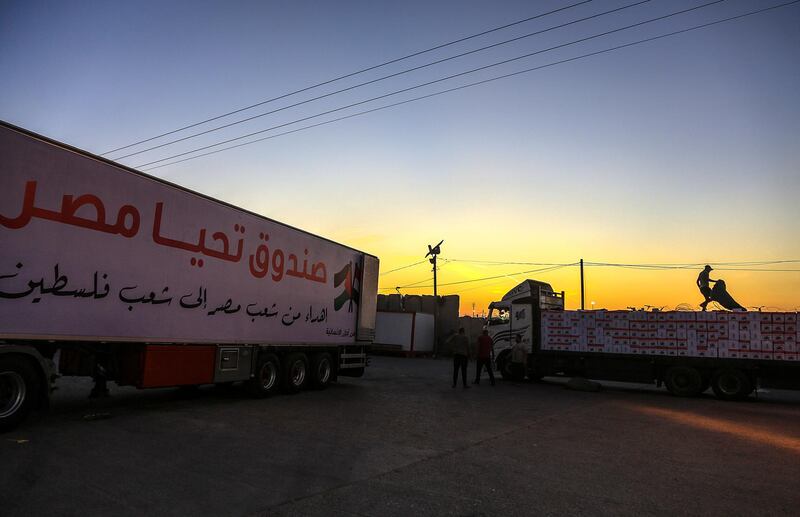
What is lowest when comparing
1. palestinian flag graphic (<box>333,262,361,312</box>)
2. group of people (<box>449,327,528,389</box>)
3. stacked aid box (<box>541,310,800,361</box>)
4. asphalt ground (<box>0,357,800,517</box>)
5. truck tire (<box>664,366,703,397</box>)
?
asphalt ground (<box>0,357,800,517</box>)

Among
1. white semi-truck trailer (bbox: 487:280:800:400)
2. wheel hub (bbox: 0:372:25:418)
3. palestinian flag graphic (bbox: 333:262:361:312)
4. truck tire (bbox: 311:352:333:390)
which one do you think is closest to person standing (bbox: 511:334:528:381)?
white semi-truck trailer (bbox: 487:280:800:400)

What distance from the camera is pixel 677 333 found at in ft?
56.7

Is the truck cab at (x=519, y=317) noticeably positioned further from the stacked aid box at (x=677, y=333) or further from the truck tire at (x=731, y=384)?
the truck tire at (x=731, y=384)

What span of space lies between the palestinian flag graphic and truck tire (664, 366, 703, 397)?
10.6m

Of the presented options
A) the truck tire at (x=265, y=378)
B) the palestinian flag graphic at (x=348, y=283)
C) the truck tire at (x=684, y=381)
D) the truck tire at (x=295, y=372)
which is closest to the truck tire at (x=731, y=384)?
the truck tire at (x=684, y=381)

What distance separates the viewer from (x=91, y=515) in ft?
14.3

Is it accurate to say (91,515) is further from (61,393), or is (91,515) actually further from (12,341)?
(61,393)

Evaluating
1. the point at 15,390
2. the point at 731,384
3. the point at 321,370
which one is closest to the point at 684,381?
the point at 731,384

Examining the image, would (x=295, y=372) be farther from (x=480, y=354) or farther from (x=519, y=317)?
(x=519, y=317)

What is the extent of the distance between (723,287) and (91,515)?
29367 mm

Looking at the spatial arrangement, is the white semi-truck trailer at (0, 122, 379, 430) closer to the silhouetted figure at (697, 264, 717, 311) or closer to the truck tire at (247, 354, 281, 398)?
the truck tire at (247, 354, 281, 398)

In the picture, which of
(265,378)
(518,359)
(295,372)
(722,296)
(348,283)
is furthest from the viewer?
(722,296)

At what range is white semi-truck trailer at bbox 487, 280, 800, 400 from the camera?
15852mm

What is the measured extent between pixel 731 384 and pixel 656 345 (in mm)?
2351
